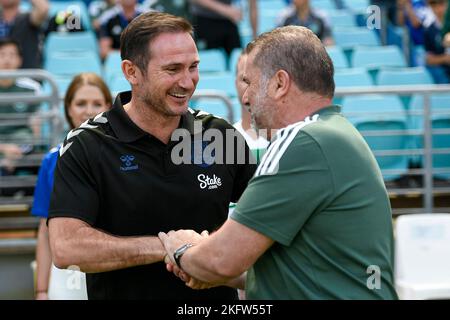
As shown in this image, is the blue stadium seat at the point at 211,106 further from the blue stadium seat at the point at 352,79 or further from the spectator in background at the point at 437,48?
the spectator in background at the point at 437,48

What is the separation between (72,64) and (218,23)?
1761 millimetres

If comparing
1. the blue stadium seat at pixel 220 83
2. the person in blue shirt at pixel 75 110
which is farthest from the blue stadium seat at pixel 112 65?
the person in blue shirt at pixel 75 110

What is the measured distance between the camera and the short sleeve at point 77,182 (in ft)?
11.2

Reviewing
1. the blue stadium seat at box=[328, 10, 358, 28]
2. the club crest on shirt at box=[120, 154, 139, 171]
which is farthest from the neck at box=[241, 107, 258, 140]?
the blue stadium seat at box=[328, 10, 358, 28]

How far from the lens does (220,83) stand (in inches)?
330

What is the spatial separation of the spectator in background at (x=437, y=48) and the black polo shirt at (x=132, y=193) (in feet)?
19.3

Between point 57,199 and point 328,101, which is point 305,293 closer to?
point 328,101

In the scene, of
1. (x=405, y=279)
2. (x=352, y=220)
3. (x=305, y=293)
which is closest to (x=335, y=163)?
(x=352, y=220)

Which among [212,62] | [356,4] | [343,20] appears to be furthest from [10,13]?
[356,4]

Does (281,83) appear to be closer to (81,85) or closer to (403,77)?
(81,85)

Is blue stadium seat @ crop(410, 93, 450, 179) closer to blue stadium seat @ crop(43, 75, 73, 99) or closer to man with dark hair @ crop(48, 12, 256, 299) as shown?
blue stadium seat @ crop(43, 75, 73, 99)

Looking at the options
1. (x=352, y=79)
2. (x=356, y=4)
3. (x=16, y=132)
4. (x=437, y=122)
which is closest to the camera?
(x=16, y=132)
